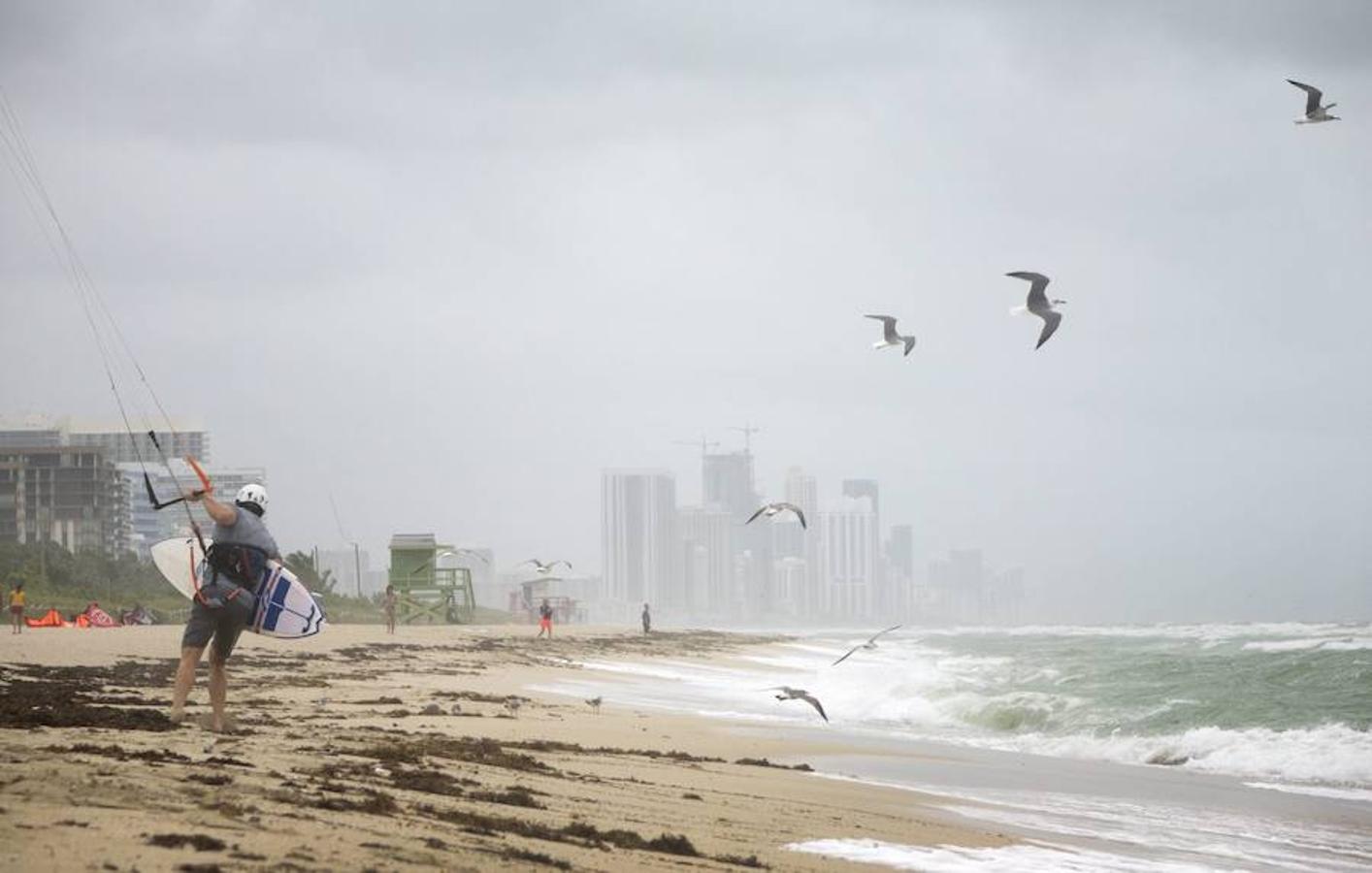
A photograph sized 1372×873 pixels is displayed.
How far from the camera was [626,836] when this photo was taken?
7.43 m

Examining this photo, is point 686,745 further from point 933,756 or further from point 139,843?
point 139,843

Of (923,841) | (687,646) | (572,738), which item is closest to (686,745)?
(572,738)

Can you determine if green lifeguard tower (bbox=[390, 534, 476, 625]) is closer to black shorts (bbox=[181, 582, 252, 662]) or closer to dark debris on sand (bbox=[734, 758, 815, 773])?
dark debris on sand (bbox=[734, 758, 815, 773])

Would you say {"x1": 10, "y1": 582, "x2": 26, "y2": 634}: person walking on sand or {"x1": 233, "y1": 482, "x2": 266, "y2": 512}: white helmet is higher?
{"x1": 233, "y1": 482, "x2": 266, "y2": 512}: white helmet

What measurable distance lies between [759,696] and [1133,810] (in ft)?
46.7

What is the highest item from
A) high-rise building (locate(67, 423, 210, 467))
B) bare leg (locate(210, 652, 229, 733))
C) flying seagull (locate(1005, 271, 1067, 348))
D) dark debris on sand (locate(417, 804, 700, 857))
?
high-rise building (locate(67, 423, 210, 467))

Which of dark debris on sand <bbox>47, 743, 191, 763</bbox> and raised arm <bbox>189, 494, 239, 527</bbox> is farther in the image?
raised arm <bbox>189, 494, 239, 527</bbox>

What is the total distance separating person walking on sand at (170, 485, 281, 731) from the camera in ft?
31.2

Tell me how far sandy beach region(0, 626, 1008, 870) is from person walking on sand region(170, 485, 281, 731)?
0.33 m

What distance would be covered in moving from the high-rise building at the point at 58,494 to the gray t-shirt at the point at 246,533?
3625 inches

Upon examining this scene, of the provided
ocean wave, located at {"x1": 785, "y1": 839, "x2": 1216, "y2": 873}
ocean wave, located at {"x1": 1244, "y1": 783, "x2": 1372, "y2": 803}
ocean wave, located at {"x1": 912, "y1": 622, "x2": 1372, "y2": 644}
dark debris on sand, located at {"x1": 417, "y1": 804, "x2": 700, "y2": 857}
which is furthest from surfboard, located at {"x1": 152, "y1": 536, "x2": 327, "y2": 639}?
ocean wave, located at {"x1": 912, "y1": 622, "x2": 1372, "y2": 644}

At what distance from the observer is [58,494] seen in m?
98.6

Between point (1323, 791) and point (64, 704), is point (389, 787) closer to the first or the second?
point (64, 704)

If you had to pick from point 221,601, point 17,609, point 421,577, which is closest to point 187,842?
point 221,601
